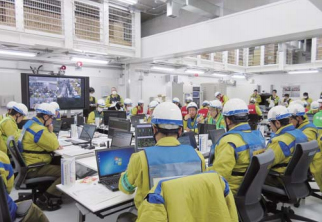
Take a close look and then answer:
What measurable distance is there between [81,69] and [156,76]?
10.6 ft

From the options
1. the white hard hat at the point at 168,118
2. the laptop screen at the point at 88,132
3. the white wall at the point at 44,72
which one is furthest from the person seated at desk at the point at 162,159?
the white wall at the point at 44,72

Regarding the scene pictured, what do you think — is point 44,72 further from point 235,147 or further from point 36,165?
point 235,147

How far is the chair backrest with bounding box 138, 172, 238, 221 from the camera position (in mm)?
1061

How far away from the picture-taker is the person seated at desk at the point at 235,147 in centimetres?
208

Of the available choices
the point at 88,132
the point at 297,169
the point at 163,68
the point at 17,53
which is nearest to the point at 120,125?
the point at 88,132

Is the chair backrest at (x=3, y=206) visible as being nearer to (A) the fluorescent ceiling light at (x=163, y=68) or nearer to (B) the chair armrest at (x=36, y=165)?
(B) the chair armrest at (x=36, y=165)

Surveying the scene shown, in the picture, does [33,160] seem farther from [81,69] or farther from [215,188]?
[81,69]

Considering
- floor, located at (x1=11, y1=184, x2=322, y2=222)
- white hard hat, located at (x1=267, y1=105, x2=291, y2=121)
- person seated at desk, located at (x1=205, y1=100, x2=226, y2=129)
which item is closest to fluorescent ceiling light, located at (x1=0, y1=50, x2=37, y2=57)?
floor, located at (x1=11, y1=184, x2=322, y2=222)

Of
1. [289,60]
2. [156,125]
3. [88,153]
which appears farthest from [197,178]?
[289,60]

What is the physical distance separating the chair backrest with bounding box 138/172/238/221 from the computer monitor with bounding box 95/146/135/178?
118 centimetres

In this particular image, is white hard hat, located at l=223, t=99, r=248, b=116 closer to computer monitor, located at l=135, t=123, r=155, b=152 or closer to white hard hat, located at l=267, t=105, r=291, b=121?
white hard hat, located at l=267, t=105, r=291, b=121

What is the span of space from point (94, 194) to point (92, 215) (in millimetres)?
1200

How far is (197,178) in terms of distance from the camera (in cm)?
114

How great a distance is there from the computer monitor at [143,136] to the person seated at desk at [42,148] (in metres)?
1.24
